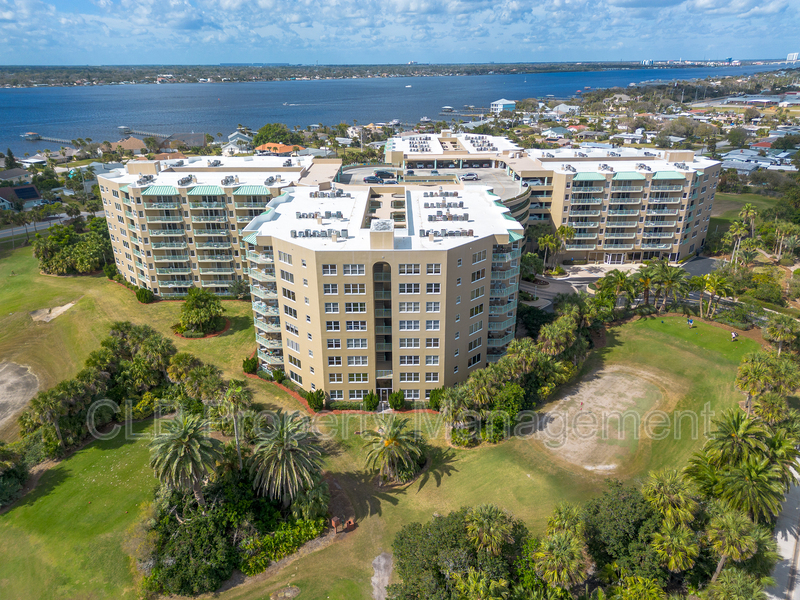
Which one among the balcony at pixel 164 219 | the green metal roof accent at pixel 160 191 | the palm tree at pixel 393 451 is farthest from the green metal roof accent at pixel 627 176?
the balcony at pixel 164 219

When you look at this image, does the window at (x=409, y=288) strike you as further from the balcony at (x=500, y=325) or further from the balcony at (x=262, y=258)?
the balcony at (x=262, y=258)

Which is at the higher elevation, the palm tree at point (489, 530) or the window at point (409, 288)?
the window at point (409, 288)

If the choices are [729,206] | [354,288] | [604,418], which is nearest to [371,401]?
[354,288]

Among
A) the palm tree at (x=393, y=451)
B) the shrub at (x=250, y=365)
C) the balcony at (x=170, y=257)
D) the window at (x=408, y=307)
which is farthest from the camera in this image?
the balcony at (x=170, y=257)

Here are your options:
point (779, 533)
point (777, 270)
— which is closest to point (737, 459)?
point (779, 533)

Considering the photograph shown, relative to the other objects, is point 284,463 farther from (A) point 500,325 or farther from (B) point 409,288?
(A) point 500,325

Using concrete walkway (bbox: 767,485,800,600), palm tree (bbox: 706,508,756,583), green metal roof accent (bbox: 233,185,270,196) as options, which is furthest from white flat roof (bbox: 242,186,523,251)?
concrete walkway (bbox: 767,485,800,600)
